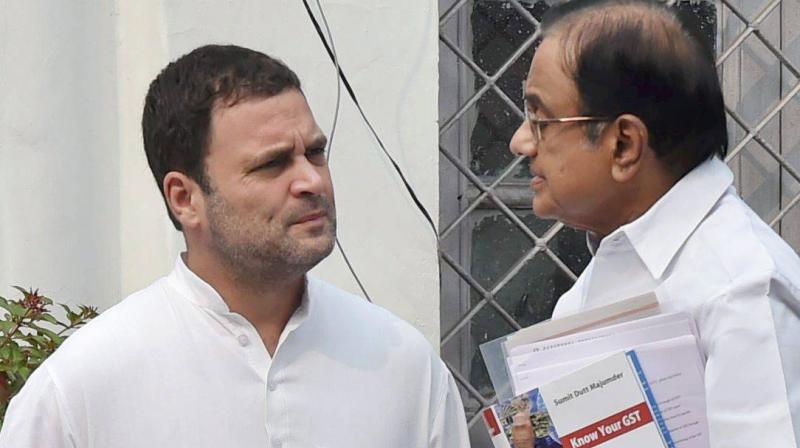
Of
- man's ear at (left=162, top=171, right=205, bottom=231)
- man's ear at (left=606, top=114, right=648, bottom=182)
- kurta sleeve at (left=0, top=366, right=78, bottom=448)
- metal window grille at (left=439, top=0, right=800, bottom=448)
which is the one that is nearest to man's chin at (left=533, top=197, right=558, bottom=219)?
man's ear at (left=606, top=114, right=648, bottom=182)

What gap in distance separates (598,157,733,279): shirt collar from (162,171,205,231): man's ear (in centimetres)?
77

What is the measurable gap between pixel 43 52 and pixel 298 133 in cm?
169

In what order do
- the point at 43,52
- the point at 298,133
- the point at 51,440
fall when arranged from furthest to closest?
the point at 43,52 → the point at 298,133 → the point at 51,440

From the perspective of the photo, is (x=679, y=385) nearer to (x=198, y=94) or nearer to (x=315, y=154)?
(x=315, y=154)

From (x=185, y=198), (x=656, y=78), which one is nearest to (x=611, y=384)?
(x=656, y=78)

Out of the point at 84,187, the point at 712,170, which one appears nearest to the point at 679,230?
the point at 712,170

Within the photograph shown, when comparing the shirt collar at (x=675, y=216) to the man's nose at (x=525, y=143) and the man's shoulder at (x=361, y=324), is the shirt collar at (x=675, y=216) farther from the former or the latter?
the man's shoulder at (x=361, y=324)

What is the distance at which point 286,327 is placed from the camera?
8.04ft

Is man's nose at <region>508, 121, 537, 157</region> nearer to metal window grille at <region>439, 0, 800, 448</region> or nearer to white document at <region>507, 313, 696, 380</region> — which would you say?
white document at <region>507, 313, 696, 380</region>

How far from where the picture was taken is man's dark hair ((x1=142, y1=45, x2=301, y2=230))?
8.05ft

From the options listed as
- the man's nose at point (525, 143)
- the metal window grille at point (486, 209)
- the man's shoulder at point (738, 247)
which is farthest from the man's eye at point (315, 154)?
the metal window grille at point (486, 209)

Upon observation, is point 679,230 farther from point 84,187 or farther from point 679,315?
point 84,187

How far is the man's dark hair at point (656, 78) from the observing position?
2.23 m

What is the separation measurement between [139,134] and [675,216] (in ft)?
6.99
